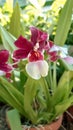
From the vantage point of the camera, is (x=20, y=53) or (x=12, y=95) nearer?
(x=20, y=53)

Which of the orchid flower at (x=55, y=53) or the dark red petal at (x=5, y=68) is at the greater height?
the orchid flower at (x=55, y=53)

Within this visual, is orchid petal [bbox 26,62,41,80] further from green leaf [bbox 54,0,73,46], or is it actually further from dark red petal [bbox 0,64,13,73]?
green leaf [bbox 54,0,73,46]

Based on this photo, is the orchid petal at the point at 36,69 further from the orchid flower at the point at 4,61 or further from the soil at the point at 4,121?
the soil at the point at 4,121

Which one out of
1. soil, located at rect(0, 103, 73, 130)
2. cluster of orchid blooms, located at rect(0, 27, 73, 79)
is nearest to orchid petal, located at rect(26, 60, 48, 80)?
cluster of orchid blooms, located at rect(0, 27, 73, 79)

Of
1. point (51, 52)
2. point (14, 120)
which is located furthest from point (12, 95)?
point (51, 52)

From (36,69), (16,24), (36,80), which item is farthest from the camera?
(16,24)

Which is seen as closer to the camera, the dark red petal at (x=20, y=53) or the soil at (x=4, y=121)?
the dark red petal at (x=20, y=53)

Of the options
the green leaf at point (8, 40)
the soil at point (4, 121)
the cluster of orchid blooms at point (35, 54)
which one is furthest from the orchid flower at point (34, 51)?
the soil at point (4, 121)

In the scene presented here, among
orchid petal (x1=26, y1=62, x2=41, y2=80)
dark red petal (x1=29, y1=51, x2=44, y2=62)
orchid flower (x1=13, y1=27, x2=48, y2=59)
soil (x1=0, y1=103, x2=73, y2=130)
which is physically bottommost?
soil (x1=0, y1=103, x2=73, y2=130)

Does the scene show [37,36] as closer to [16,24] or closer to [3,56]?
[3,56]

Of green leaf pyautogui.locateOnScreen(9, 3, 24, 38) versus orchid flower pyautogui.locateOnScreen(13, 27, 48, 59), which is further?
green leaf pyautogui.locateOnScreen(9, 3, 24, 38)
